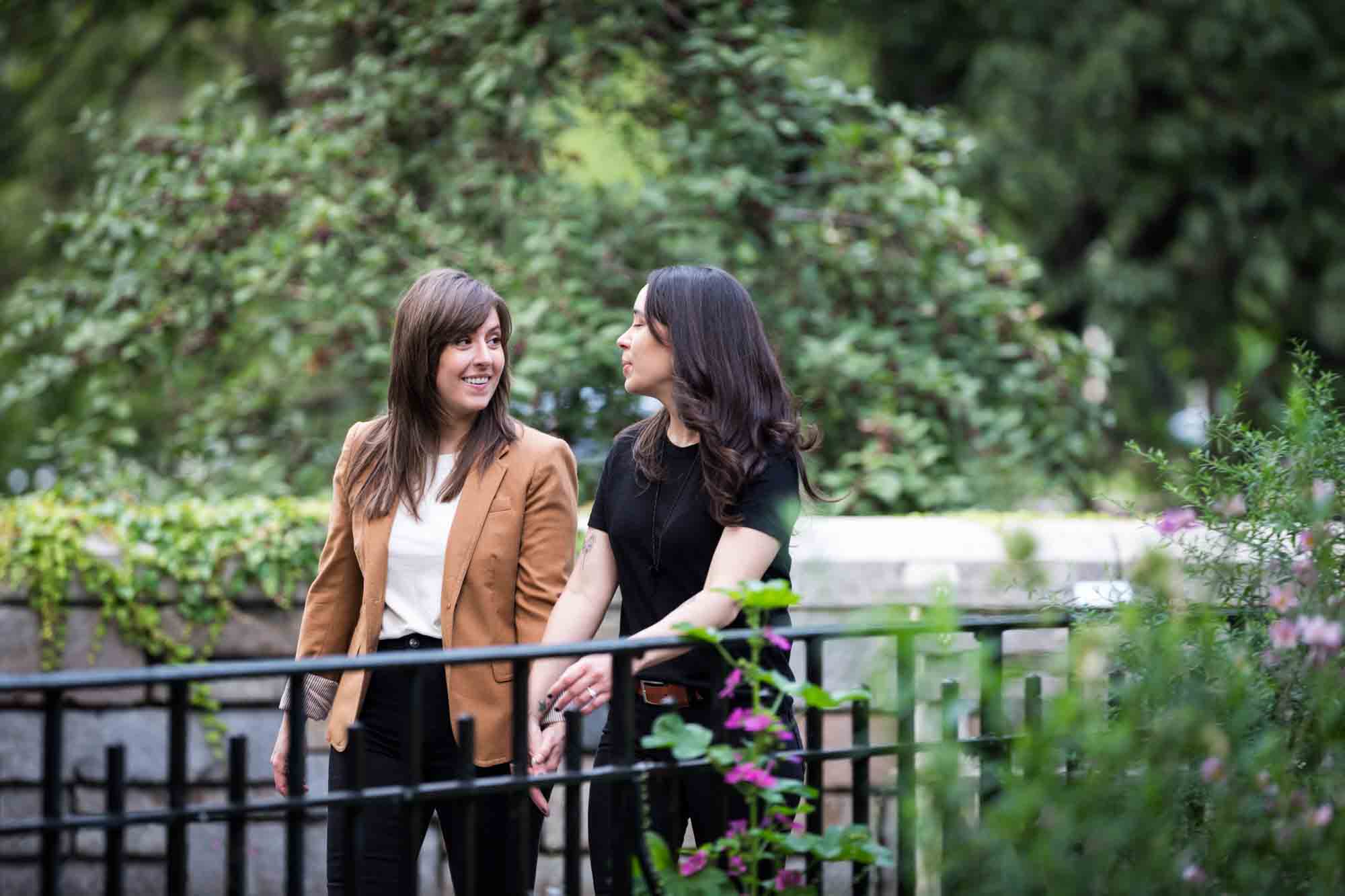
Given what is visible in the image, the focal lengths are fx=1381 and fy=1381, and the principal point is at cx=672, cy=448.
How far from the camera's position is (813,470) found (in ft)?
17.7

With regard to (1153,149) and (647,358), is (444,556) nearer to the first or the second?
(647,358)

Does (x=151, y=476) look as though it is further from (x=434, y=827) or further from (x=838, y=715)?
(x=838, y=715)

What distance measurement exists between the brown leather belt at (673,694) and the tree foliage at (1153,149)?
23.5ft

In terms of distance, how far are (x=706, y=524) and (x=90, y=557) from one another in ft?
8.07

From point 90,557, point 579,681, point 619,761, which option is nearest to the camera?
point 619,761

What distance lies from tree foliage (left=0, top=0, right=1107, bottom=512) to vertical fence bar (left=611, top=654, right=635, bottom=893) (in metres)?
3.09

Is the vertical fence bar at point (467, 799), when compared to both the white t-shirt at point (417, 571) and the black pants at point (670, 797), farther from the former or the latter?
the white t-shirt at point (417, 571)

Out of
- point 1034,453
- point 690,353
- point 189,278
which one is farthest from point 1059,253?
point 690,353

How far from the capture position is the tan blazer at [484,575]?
108 inches

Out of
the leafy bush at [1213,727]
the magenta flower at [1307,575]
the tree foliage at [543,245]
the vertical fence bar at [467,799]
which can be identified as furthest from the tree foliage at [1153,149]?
the vertical fence bar at [467,799]

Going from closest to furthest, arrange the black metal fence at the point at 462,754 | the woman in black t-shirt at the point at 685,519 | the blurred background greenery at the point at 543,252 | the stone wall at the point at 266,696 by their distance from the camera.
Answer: the black metal fence at the point at 462,754, the woman in black t-shirt at the point at 685,519, the stone wall at the point at 266,696, the blurred background greenery at the point at 543,252

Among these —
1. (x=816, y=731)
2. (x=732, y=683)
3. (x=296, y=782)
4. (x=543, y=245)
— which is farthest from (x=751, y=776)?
(x=543, y=245)

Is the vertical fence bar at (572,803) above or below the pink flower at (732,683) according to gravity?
below

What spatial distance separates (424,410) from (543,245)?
2.64 metres
